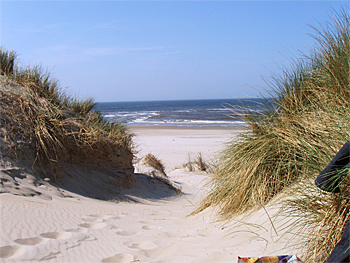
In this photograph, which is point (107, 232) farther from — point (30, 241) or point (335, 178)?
point (335, 178)

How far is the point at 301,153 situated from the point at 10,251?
292 centimetres

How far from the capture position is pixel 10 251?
2477 mm

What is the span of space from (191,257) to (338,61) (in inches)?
120

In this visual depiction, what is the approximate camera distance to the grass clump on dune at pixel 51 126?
5102 mm

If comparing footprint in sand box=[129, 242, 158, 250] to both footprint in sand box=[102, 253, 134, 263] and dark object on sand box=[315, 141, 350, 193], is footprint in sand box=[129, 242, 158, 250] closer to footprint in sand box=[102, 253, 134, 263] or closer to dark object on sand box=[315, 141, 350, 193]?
footprint in sand box=[102, 253, 134, 263]

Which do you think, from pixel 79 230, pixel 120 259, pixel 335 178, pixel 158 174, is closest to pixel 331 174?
pixel 335 178

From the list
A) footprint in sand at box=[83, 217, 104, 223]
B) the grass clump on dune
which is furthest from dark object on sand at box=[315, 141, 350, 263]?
the grass clump on dune

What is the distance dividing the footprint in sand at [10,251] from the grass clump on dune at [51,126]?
8.80ft

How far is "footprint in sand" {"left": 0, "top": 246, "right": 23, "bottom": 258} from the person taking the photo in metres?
2.41

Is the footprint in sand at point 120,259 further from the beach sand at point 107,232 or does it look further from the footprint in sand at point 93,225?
the footprint in sand at point 93,225

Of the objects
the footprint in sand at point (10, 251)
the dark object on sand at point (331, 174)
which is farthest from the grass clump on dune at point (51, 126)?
the dark object on sand at point (331, 174)

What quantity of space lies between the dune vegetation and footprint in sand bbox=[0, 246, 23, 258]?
7.20 feet

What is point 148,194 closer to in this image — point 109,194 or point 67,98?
point 109,194

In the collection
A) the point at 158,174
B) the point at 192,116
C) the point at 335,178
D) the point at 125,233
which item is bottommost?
the point at 158,174
